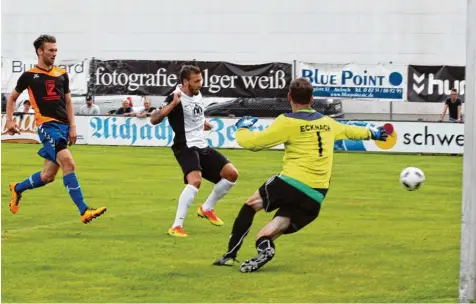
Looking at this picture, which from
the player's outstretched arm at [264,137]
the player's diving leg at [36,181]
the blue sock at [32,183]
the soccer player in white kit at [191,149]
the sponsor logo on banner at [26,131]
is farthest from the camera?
the sponsor logo on banner at [26,131]

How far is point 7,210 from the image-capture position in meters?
15.5

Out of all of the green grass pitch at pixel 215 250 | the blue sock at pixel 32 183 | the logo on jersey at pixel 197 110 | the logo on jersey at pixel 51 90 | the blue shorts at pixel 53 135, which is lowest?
the green grass pitch at pixel 215 250

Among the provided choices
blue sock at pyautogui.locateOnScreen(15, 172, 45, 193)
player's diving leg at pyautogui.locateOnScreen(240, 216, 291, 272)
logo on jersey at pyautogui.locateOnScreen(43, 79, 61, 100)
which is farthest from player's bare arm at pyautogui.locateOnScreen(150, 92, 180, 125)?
player's diving leg at pyautogui.locateOnScreen(240, 216, 291, 272)

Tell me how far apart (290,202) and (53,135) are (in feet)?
13.0

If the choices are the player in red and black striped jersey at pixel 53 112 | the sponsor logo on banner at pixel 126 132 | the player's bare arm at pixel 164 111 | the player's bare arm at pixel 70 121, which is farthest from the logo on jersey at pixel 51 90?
the sponsor logo on banner at pixel 126 132

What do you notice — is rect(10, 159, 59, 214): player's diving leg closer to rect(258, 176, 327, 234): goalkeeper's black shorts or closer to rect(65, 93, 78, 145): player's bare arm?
rect(65, 93, 78, 145): player's bare arm

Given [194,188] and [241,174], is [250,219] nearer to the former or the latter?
[194,188]

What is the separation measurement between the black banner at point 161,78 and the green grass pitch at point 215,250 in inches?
540

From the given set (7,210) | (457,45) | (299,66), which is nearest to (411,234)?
(7,210)

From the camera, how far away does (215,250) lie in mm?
11852

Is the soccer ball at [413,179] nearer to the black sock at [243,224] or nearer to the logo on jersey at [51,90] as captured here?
the black sock at [243,224]

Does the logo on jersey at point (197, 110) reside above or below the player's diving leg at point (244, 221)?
above

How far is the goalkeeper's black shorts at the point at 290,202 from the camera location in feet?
33.8

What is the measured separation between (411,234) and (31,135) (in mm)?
22540
